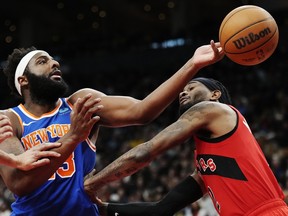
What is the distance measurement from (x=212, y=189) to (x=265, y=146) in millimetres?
9070

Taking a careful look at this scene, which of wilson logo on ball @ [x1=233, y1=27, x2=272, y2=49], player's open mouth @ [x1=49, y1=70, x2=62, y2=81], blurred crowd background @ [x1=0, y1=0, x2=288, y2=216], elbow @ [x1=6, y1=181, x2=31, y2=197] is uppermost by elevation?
player's open mouth @ [x1=49, y1=70, x2=62, y2=81]

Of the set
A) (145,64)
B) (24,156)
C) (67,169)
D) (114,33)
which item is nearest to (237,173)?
(67,169)

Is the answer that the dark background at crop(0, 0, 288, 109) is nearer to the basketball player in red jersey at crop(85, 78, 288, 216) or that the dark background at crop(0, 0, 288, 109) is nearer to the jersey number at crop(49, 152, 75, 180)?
the basketball player in red jersey at crop(85, 78, 288, 216)

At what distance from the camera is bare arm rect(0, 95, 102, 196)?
3432mm

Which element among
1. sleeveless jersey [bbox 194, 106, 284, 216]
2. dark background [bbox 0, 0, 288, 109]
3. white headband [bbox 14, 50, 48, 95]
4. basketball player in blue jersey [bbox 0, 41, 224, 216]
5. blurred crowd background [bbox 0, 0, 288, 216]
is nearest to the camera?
basketball player in blue jersey [bbox 0, 41, 224, 216]

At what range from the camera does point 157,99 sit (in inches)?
143

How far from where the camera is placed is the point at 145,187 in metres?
12.7

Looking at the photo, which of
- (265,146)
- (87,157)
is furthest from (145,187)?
(87,157)

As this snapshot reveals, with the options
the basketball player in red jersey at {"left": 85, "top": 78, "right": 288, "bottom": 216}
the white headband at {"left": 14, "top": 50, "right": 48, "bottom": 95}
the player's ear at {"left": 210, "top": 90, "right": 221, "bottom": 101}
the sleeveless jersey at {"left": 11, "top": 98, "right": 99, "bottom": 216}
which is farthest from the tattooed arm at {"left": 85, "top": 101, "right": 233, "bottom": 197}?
the white headband at {"left": 14, "top": 50, "right": 48, "bottom": 95}

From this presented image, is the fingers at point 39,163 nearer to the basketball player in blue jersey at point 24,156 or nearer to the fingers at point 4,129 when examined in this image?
the basketball player in blue jersey at point 24,156

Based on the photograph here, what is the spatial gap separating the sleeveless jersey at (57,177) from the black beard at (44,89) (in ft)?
0.36

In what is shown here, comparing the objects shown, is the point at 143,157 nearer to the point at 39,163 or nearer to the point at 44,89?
the point at 39,163

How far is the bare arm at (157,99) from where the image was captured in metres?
3.60

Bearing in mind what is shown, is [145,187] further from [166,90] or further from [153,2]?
[153,2]
